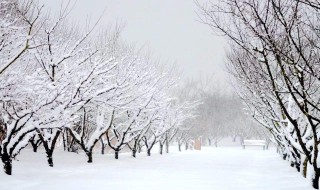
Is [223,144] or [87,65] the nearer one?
[87,65]

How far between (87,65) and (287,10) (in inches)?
Answer: 395

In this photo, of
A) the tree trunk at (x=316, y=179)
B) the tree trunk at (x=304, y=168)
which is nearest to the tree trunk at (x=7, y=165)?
the tree trunk at (x=316, y=179)

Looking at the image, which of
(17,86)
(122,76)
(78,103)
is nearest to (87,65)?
(122,76)

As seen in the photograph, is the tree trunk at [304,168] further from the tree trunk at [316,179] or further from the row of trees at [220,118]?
the row of trees at [220,118]

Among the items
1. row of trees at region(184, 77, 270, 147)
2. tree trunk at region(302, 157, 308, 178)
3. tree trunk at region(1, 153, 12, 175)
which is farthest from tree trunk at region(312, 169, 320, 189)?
row of trees at region(184, 77, 270, 147)

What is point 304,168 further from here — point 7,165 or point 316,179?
point 7,165

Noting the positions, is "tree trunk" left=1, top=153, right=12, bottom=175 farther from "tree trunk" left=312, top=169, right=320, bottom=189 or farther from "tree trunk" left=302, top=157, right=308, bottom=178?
"tree trunk" left=302, top=157, right=308, bottom=178

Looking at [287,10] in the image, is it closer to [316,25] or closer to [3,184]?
[316,25]

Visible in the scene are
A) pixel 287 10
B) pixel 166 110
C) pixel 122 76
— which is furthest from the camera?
pixel 166 110

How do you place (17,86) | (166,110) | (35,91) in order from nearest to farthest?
1. (17,86)
2. (35,91)
3. (166,110)

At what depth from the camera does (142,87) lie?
16344 millimetres

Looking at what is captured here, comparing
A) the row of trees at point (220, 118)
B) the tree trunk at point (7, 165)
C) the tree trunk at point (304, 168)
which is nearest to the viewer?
the tree trunk at point (7, 165)

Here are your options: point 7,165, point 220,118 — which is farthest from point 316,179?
point 220,118

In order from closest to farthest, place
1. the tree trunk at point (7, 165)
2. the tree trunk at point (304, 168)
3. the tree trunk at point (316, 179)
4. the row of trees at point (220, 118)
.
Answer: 1. the tree trunk at point (316, 179)
2. the tree trunk at point (7, 165)
3. the tree trunk at point (304, 168)
4. the row of trees at point (220, 118)
